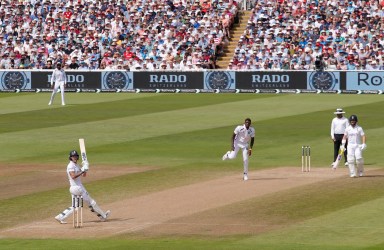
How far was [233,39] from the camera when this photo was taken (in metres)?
66.9

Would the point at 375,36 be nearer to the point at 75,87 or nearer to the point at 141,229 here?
the point at 75,87

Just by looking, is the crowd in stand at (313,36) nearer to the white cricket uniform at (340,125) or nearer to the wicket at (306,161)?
the wicket at (306,161)

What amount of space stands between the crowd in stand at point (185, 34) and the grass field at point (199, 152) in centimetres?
333

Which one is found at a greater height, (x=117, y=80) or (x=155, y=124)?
(x=117, y=80)

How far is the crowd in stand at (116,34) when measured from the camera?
64062 millimetres

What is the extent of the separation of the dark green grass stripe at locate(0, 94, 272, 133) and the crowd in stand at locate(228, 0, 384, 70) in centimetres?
351

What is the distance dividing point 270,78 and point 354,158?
29.4 m

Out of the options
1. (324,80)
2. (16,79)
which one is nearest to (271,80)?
(324,80)

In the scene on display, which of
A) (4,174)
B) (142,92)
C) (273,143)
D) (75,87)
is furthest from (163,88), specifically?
(4,174)

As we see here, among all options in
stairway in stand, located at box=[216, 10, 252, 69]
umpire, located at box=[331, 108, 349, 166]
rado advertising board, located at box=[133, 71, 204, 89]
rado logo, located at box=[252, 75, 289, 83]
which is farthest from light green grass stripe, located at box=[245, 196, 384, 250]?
stairway in stand, located at box=[216, 10, 252, 69]

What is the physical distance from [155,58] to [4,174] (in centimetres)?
3210

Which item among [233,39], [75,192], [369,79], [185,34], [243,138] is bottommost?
[75,192]

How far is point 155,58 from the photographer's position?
2516 inches

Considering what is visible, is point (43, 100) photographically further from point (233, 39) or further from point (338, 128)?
point (338, 128)
